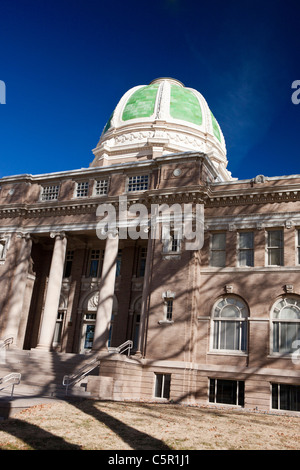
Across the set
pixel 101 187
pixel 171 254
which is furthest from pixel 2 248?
pixel 171 254

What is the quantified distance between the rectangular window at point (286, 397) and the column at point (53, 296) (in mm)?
13649

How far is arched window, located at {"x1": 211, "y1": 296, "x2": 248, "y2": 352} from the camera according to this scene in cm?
2500

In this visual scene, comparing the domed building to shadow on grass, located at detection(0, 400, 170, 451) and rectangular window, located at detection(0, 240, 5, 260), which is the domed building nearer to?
rectangular window, located at detection(0, 240, 5, 260)

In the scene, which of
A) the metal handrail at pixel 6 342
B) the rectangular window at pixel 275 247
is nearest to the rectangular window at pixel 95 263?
the metal handrail at pixel 6 342

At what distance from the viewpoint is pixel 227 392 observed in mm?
24016

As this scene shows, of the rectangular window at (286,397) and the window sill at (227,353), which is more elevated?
the window sill at (227,353)

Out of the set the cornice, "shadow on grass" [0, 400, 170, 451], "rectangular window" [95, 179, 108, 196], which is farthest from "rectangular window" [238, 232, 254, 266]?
"shadow on grass" [0, 400, 170, 451]

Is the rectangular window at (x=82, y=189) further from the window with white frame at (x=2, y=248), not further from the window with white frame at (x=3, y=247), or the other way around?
the window with white frame at (x=2, y=248)

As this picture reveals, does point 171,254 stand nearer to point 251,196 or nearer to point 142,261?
point 142,261

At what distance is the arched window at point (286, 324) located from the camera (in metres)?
23.9

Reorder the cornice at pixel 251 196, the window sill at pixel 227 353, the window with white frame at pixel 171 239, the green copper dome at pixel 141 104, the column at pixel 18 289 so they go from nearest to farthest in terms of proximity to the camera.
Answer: the window sill at pixel 227 353 → the cornice at pixel 251 196 → the window with white frame at pixel 171 239 → the column at pixel 18 289 → the green copper dome at pixel 141 104

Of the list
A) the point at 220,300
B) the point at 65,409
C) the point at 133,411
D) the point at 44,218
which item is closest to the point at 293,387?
the point at 220,300

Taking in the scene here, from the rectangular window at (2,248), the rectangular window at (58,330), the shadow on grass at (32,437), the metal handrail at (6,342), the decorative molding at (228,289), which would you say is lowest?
the shadow on grass at (32,437)

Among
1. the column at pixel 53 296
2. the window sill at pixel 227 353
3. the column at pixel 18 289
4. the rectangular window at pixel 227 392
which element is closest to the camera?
the rectangular window at pixel 227 392
